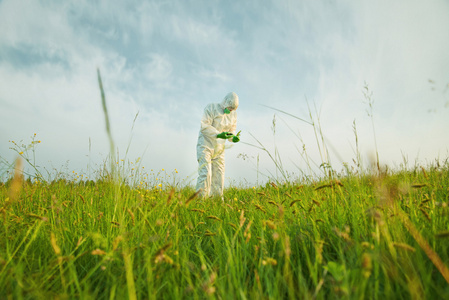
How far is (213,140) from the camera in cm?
646

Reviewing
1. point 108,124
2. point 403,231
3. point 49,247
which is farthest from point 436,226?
point 49,247

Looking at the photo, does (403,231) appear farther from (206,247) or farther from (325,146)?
(206,247)

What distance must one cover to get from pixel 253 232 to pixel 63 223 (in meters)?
1.58

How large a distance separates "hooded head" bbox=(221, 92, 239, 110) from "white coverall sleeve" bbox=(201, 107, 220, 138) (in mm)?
501

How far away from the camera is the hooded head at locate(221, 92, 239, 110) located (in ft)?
22.0

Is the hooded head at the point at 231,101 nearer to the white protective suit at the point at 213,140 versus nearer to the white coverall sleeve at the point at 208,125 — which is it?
the white protective suit at the point at 213,140

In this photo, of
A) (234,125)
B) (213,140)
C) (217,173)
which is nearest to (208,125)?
(213,140)

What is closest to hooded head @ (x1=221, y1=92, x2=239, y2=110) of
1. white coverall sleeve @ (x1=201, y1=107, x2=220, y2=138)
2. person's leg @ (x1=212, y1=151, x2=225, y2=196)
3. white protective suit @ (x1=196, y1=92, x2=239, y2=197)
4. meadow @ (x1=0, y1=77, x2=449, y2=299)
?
white protective suit @ (x1=196, y1=92, x2=239, y2=197)

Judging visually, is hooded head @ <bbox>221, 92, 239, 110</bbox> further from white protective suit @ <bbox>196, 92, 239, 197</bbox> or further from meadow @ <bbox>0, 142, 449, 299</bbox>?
meadow @ <bbox>0, 142, 449, 299</bbox>

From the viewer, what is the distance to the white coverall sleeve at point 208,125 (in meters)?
6.33

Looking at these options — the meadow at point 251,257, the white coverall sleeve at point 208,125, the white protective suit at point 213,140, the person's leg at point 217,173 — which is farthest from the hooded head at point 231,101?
the meadow at point 251,257

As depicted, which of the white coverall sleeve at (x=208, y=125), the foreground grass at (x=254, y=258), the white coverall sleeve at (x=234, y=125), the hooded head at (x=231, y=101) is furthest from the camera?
the white coverall sleeve at (x=234, y=125)

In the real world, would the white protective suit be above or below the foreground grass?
above

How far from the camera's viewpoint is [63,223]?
2.15 metres
